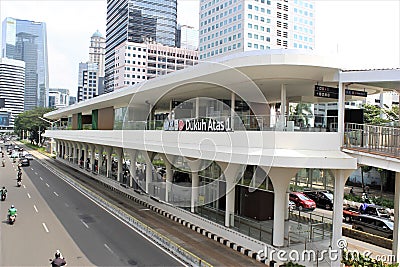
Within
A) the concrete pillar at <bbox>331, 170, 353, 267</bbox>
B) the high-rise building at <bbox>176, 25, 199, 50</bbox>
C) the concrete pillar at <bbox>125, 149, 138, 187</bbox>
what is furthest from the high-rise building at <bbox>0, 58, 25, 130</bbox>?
the concrete pillar at <bbox>331, 170, 353, 267</bbox>

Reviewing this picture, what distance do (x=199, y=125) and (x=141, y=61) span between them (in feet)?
315

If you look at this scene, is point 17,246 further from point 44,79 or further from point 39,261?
point 44,79

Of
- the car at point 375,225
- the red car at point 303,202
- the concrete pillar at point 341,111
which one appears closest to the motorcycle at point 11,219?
the concrete pillar at point 341,111

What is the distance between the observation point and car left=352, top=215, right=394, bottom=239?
19.1 metres

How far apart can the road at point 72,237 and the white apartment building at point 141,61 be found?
85.4 metres

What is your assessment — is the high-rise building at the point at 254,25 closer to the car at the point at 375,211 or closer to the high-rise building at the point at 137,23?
the high-rise building at the point at 137,23

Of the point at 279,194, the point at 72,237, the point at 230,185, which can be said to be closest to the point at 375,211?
Result: the point at 230,185

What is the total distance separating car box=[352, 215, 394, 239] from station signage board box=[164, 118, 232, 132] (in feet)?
34.6

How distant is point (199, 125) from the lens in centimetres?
1689

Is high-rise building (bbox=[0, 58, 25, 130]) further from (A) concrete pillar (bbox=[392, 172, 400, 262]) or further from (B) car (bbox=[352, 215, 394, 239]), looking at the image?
(A) concrete pillar (bbox=[392, 172, 400, 262])

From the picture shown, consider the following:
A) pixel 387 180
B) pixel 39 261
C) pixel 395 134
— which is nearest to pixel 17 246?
pixel 39 261

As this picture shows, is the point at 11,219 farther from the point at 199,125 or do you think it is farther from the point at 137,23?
the point at 137,23

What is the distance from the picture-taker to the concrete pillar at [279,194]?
14.0 meters

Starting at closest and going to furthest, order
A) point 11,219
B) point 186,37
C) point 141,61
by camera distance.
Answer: point 11,219 → point 141,61 → point 186,37
